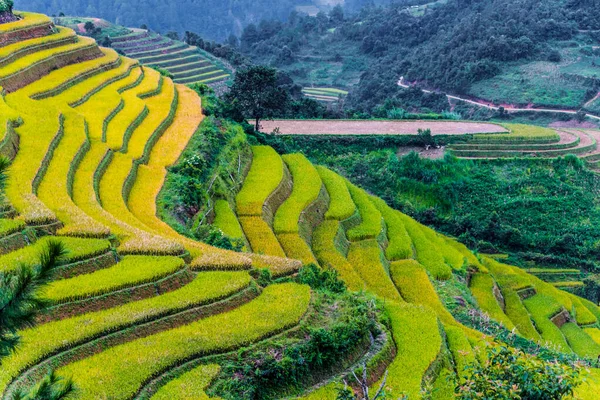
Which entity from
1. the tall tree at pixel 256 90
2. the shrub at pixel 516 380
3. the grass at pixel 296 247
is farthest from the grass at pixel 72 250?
the tall tree at pixel 256 90

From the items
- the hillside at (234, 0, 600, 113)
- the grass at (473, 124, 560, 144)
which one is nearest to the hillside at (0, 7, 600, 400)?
the grass at (473, 124, 560, 144)

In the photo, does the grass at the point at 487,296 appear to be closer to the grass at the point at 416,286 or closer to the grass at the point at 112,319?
the grass at the point at 416,286

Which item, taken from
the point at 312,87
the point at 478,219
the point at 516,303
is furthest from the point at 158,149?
the point at 312,87

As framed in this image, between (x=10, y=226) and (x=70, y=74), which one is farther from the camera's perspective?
(x=70, y=74)

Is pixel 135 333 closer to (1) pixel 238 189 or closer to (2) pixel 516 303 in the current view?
(1) pixel 238 189

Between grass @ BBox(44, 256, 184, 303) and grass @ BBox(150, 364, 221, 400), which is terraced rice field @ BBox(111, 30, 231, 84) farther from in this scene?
grass @ BBox(150, 364, 221, 400)

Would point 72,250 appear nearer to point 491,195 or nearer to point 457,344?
point 457,344

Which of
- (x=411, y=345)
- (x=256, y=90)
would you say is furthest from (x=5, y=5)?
(x=411, y=345)
